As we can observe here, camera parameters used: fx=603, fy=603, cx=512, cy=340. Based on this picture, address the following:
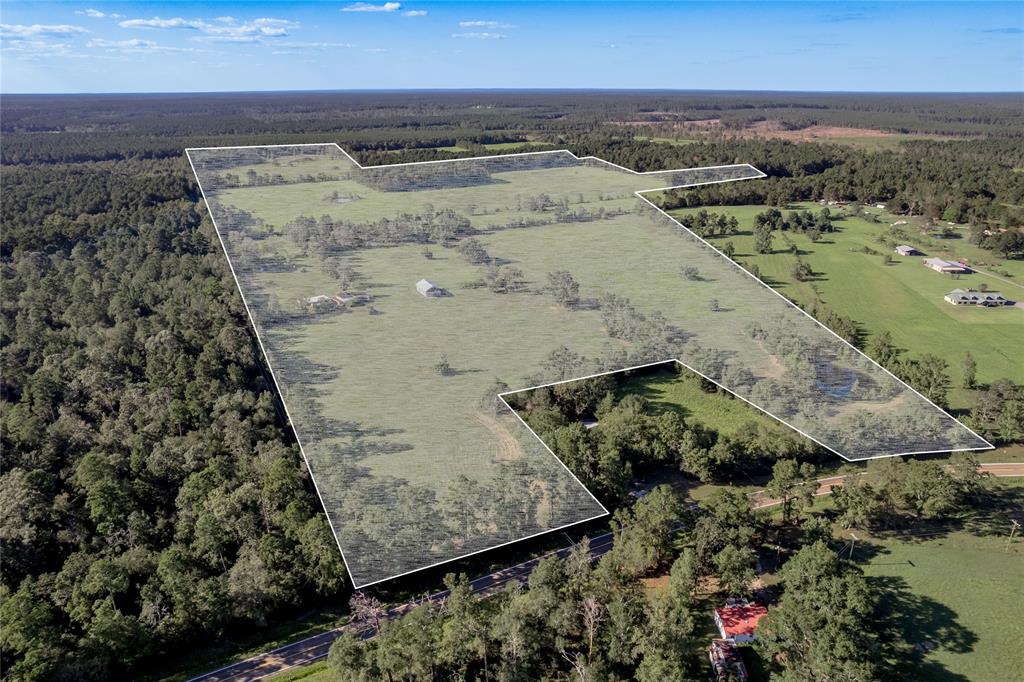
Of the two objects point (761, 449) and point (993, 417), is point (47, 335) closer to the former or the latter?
point (761, 449)

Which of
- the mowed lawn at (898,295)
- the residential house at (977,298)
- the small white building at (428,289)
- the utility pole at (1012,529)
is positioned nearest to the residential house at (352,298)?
the small white building at (428,289)

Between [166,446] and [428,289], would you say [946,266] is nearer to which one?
[428,289]

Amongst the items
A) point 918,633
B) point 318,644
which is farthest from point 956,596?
point 318,644

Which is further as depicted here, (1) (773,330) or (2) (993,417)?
(2) (993,417)

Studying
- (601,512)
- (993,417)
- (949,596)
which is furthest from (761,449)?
(601,512)

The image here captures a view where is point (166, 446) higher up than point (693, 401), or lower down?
higher up

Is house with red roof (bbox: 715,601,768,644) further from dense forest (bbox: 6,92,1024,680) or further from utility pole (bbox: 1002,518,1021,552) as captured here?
utility pole (bbox: 1002,518,1021,552)
